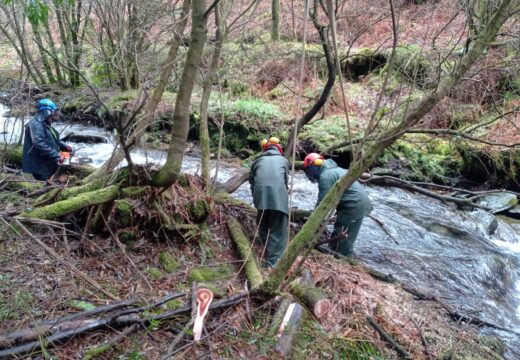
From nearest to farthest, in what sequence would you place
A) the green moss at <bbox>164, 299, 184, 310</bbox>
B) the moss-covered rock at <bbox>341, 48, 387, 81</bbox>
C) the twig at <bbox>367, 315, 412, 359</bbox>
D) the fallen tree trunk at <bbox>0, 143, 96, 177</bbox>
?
the green moss at <bbox>164, 299, 184, 310</bbox>, the twig at <bbox>367, 315, 412, 359</bbox>, the fallen tree trunk at <bbox>0, 143, 96, 177</bbox>, the moss-covered rock at <bbox>341, 48, 387, 81</bbox>

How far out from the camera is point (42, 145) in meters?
6.01

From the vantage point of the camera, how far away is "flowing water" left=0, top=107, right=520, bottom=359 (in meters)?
5.72

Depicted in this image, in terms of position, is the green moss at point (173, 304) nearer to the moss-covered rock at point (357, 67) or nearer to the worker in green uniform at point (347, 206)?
the worker in green uniform at point (347, 206)

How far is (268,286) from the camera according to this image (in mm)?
3656

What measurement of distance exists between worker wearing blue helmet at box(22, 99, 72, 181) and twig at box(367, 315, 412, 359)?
4.64 metres

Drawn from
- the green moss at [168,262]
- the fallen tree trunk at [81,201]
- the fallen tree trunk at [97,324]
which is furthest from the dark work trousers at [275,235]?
the fallen tree trunk at [97,324]

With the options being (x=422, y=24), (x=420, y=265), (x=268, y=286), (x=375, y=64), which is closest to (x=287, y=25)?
(x=375, y=64)

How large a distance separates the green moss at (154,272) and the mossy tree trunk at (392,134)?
3.79 ft

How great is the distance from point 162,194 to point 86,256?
101cm

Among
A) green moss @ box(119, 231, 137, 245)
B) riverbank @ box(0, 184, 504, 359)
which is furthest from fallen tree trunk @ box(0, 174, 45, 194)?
green moss @ box(119, 231, 137, 245)

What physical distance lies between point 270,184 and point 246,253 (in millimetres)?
1045

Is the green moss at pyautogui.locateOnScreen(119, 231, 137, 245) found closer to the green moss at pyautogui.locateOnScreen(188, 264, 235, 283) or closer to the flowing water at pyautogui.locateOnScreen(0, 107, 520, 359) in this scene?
the green moss at pyautogui.locateOnScreen(188, 264, 235, 283)

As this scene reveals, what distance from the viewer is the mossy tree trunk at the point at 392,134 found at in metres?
3.28

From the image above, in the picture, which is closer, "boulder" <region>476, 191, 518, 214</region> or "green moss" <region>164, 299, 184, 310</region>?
"green moss" <region>164, 299, 184, 310</region>
